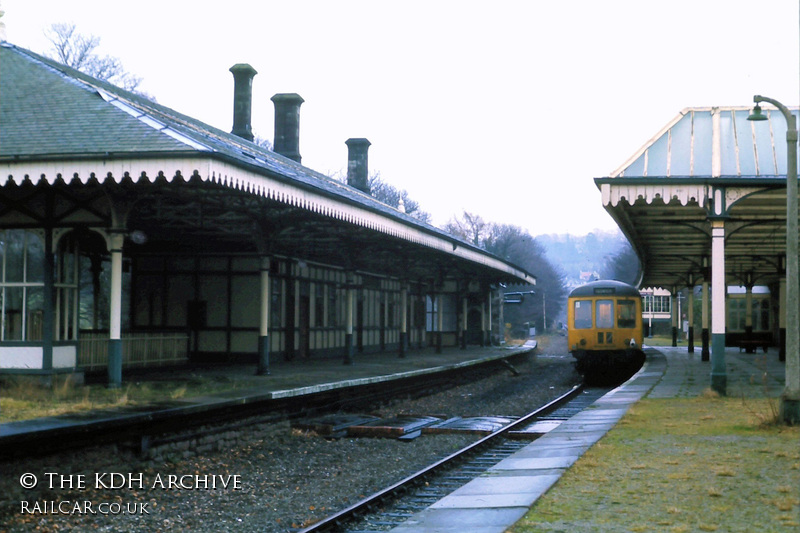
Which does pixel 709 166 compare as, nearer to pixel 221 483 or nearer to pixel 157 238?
pixel 221 483

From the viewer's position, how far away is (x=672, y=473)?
27.0 feet

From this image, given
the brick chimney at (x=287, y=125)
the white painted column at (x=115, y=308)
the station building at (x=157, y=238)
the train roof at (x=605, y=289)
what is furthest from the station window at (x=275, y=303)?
the brick chimney at (x=287, y=125)

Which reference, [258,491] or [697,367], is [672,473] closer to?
[258,491]

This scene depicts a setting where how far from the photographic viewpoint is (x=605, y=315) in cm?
2523

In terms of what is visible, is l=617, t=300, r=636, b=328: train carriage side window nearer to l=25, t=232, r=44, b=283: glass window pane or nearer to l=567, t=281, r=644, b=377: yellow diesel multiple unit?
l=567, t=281, r=644, b=377: yellow diesel multiple unit

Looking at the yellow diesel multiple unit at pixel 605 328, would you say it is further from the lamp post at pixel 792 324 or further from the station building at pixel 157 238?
the lamp post at pixel 792 324

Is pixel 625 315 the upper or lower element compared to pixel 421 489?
upper

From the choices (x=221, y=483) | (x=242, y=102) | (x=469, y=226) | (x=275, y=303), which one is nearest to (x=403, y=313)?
(x=275, y=303)

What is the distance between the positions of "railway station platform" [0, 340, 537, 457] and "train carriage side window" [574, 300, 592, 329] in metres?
3.54

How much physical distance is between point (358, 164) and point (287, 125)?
794 cm

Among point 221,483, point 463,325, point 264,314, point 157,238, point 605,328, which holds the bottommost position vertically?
point 221,483

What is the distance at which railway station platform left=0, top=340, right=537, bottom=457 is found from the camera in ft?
29.2

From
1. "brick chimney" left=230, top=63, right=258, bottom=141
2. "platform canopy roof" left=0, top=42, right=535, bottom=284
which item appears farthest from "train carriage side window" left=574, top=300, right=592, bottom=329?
"brick chimney" left=230, top=63, right=258, bottom=141

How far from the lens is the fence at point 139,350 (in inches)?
631
